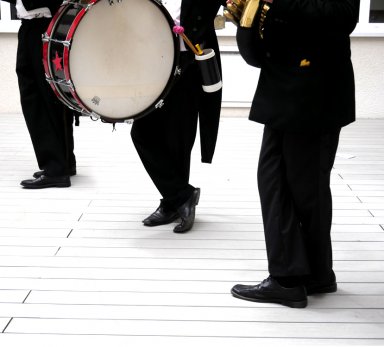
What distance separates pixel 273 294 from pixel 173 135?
99 cm

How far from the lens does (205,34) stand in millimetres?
3219

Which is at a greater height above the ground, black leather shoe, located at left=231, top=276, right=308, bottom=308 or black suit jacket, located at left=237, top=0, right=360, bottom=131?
black suit jacket, located at left=237, top=0, right=360, bottom=131

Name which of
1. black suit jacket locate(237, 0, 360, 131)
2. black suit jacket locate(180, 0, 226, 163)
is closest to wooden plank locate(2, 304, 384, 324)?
black suit jacket locate(237, 0, 360, 131)

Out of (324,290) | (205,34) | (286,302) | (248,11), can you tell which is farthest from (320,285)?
(205,34)

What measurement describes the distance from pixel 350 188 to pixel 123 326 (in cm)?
204

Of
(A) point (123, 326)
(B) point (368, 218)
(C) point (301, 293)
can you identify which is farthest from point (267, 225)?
(B) point (368, 218)

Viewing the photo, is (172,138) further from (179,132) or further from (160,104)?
(160,104)

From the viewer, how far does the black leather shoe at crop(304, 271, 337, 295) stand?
2643 millimetres

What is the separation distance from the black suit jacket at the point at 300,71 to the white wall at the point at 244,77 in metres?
3.91

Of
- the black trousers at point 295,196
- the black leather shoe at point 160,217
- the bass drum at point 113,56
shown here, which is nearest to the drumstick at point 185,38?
the bass drum at point 113,56

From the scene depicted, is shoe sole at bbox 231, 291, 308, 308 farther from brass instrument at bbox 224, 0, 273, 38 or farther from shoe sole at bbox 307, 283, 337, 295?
brass instrument at bbox 224, 0, 273, 38

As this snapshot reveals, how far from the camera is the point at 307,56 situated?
2.36 metres

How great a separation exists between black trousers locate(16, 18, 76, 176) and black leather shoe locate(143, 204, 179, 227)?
83cm

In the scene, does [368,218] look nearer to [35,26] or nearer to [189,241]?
[189,241]
